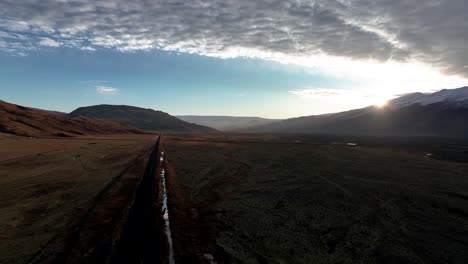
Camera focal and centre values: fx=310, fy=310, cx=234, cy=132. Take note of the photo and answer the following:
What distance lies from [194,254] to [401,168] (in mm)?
30869

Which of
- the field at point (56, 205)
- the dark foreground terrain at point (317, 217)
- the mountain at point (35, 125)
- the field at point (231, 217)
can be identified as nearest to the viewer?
the field at point (231, 217)

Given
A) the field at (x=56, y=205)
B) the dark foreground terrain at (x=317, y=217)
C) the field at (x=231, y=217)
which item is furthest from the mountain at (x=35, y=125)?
the dark foreground terrain at (x=317, y=217)

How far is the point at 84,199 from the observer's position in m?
18.3

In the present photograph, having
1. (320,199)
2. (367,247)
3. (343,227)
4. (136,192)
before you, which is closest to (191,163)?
(136,192)

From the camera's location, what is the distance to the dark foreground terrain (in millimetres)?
11742

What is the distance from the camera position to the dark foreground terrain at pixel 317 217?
11742 millimetres

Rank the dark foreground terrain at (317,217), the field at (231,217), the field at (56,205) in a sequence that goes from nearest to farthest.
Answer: the field at (231,217) < the field at (56,205) < the dark foreground terrain at (317,217)

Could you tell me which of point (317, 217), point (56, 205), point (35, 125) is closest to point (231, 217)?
point (317, 217)

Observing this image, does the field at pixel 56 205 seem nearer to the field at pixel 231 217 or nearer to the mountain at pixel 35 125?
the field at pixel 231 217

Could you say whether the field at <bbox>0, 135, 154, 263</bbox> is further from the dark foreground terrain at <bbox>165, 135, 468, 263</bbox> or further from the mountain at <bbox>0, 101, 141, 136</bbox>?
the mountain at <bbox>0, 101, 141, 136</bbox>

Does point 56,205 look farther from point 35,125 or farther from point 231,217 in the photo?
point 35,125

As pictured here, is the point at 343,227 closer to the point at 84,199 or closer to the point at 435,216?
the point at 435,216

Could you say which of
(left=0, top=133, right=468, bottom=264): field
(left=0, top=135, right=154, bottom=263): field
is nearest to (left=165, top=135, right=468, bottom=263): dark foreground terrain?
(left=0, top=133, right=468, bottom=264): field

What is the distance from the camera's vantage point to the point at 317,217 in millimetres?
16359
